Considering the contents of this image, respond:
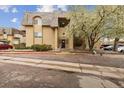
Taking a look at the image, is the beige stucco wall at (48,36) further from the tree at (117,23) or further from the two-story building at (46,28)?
the tree at (117,23)

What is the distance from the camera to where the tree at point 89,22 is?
10.4 metres

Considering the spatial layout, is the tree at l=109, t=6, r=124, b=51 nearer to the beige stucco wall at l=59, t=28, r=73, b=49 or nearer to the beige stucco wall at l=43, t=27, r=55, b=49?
the beige stucco wall at l=59, t=28, r=73, b=49

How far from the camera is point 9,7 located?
25.2 ft

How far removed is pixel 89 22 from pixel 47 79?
5.43 metres

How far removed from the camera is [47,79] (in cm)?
660

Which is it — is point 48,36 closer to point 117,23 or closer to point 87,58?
point 87,58

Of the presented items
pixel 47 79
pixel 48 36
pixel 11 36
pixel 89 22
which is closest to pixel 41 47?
pixel 48 36

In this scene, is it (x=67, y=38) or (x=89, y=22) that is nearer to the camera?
(x=67, y=38)

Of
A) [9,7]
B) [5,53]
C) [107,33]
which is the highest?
[9,7]

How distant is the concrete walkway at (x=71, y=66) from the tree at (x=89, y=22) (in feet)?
5.92
